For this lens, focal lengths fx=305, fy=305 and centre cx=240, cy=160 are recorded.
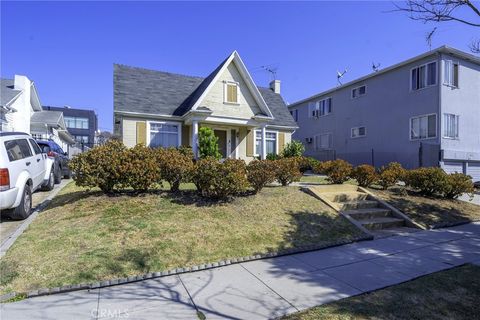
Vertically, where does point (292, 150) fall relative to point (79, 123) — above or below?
below

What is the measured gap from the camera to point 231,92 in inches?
714

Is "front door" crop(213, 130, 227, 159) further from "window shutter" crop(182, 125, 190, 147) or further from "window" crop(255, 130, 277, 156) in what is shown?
"window" crop(255, 130, 277, 156)

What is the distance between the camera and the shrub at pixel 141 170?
7.52 meters

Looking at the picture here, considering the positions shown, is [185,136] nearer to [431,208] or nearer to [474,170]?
[431,208]

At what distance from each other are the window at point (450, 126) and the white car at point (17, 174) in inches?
794

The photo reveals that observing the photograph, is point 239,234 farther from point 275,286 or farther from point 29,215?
point 29,215

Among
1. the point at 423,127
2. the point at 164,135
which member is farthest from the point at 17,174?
the point at 423,127

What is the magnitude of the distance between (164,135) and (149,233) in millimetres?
12238

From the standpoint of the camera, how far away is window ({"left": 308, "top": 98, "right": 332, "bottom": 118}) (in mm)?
27172

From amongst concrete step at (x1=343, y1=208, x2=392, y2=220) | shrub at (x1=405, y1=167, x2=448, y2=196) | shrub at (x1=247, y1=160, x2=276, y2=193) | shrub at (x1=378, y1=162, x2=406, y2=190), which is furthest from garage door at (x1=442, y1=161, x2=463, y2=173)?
shrub at (x1=247, y1=160, x2=276, y2=193)

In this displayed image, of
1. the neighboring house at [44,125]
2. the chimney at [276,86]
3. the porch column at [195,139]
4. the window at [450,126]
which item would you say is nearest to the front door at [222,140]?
the porch column at [195,139]

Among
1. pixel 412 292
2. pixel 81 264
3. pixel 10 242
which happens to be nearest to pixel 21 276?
pixel 81 264

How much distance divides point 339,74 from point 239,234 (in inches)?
1025

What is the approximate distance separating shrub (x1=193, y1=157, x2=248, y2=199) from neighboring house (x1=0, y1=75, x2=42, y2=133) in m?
14.8
